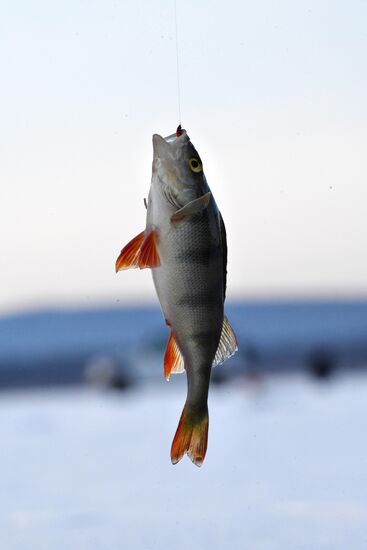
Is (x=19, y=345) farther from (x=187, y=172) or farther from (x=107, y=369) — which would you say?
(x=187, y=172)

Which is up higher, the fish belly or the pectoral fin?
the pectoral fin

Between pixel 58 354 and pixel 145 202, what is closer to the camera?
pixel 145 202

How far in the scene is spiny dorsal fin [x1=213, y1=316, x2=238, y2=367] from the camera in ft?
5.52

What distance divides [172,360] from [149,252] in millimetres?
203

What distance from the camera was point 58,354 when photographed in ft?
40.0

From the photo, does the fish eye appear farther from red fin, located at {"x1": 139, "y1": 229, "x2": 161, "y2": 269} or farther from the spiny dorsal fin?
the spiny dorsal fin

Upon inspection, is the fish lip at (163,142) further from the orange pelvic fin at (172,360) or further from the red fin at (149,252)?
the orange pelvic fin at (172,360)

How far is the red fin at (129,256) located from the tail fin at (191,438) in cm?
25

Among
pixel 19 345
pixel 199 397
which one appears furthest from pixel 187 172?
pixel 19 345

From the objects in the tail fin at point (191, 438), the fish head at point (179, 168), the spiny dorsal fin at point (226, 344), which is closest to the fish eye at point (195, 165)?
the fish head at point (179, 168)

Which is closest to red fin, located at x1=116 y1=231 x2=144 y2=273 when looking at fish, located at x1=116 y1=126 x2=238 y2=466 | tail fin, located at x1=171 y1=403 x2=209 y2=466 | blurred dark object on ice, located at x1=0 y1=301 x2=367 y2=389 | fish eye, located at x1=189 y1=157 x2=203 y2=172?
fish, located at x1=116 y1=126 x2=238 y2=466

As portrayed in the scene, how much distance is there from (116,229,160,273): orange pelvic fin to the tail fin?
25cm

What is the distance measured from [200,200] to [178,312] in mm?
169

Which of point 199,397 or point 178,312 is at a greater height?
point 178,312
